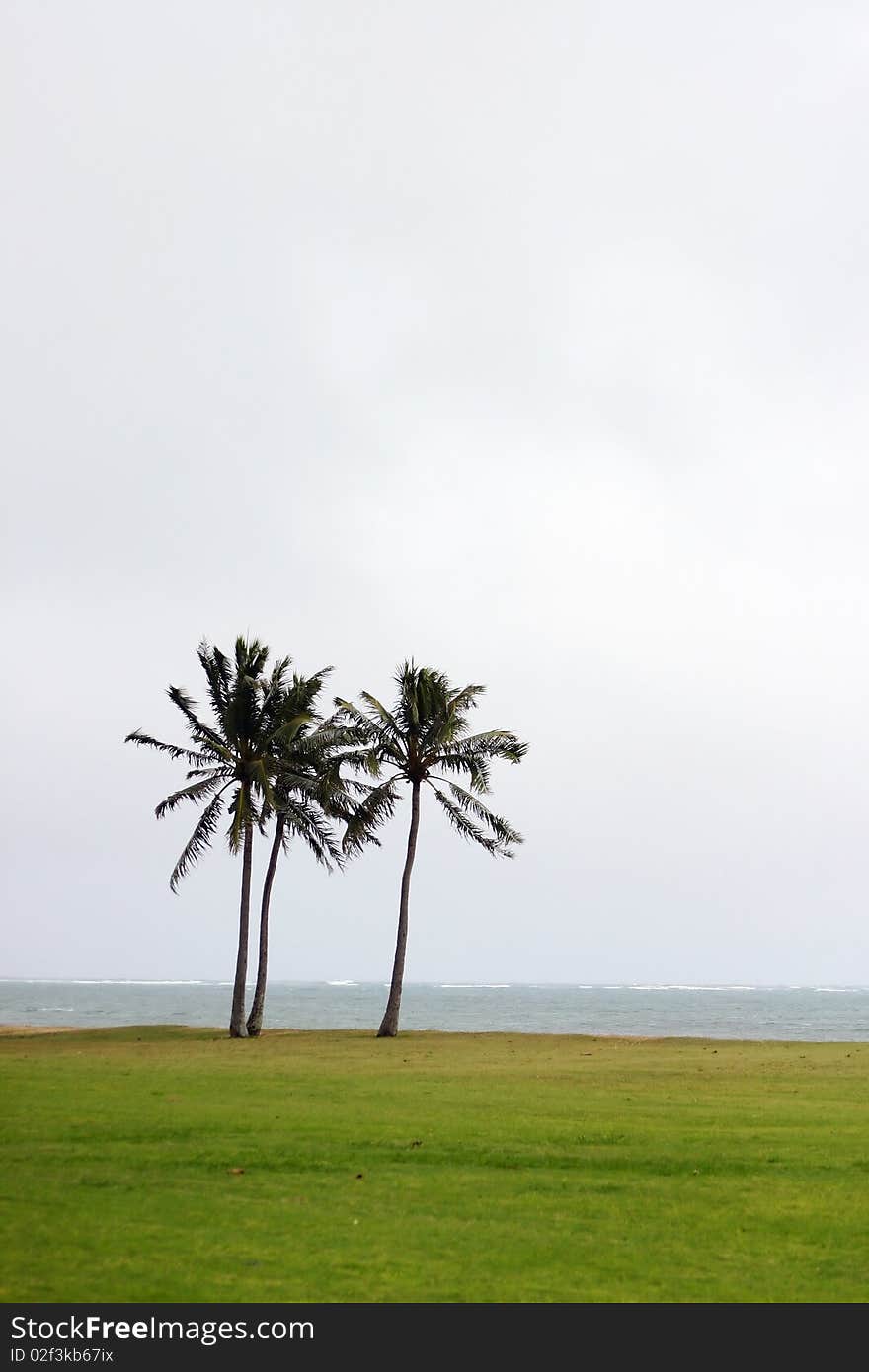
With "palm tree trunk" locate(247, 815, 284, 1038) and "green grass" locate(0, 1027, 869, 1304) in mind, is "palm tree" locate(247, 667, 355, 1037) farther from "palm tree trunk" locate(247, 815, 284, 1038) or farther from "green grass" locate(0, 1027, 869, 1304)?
"green grass" locate(0, 1027, 869, 1304)

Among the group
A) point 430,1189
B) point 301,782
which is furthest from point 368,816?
point 430,1189

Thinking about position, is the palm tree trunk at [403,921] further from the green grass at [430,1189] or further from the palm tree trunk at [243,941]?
the green grass at [430,1189]

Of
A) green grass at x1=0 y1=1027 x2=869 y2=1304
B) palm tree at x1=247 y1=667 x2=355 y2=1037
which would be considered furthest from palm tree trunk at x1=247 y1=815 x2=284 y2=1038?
green grass at x1=0 y1=1027 x2=869 y2=1304

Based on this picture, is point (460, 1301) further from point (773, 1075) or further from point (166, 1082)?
point (773, 1075)

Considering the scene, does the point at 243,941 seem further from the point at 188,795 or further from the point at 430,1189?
the point at 430,1189

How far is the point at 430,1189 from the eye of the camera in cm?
1187

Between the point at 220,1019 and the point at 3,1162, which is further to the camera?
the point at 220,1019

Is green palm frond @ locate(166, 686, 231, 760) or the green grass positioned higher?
green palm frond @ locate(166, 686, 231, 760)

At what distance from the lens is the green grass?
8.66 meters

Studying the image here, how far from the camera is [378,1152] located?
13938 mm

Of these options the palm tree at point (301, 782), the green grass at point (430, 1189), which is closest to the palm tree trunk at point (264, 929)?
the palm tree at point (301, 782)

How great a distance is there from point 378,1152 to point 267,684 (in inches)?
1151

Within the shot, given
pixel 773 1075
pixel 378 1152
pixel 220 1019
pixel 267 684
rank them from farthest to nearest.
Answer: pixel 220 1019, pixel 267 684, pixel 773 1075, pixel 378 1152
